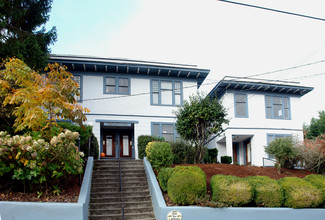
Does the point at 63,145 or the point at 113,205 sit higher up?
the point at 63,145

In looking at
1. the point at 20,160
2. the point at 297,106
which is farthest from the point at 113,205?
the point at 297,106

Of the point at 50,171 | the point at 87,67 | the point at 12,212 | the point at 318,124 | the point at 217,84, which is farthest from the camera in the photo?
the point at 318,124

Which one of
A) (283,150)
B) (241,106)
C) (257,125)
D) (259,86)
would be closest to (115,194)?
(283,150)

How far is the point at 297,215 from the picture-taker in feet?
36.6

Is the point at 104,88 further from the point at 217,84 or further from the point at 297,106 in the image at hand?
the point at 297,106

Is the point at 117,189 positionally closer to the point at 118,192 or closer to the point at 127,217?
the point at 118,192

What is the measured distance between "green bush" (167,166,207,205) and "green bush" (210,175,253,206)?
451mm

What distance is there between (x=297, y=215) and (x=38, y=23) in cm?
1396

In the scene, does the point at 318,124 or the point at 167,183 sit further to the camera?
the point at 318,124

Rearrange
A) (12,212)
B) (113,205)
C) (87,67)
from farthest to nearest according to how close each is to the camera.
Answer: (87,67) → (113,205) → (12,212)

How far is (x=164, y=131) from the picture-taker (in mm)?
19469

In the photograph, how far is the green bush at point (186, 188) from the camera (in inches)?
406

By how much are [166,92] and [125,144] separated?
4116mm

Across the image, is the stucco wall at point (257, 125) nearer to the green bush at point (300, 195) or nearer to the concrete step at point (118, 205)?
the green bush at point (300, 195)
